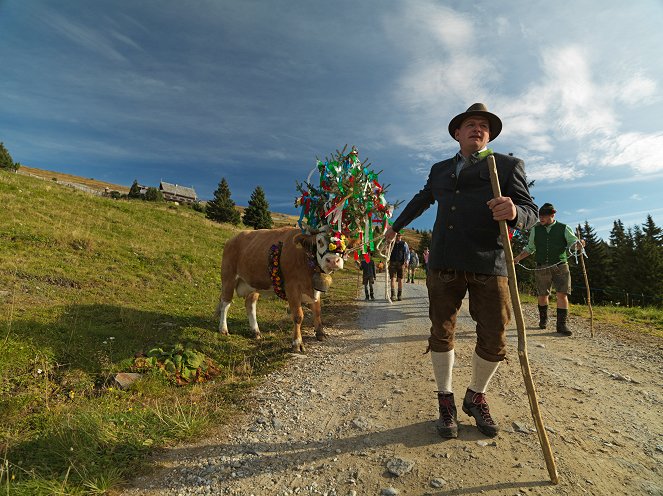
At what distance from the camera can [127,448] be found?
8.20ft

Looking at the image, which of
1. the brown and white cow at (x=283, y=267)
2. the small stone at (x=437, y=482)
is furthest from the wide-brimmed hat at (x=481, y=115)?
the small stone at (x=437, y=482)

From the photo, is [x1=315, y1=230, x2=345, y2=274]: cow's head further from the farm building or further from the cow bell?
→ the farm building

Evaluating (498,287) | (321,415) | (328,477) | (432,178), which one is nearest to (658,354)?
(498,287)

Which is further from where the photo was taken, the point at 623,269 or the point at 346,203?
the point at 623,269

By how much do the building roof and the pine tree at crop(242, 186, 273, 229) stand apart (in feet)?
186

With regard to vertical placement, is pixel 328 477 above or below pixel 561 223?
below

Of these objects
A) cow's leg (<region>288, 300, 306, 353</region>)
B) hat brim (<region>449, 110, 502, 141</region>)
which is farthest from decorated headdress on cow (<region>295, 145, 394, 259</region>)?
hat brim (<region>449, 110, 502, 141</region>)

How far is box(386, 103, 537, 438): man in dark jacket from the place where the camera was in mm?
2771

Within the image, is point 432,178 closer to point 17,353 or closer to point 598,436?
point 598,436

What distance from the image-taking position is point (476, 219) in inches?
111

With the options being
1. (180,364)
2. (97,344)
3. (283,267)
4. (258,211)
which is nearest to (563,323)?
(283,267)

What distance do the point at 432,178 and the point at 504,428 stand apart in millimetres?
2399

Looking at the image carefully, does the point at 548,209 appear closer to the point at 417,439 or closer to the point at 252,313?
the point at 417,439

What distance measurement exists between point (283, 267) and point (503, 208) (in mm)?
4196
